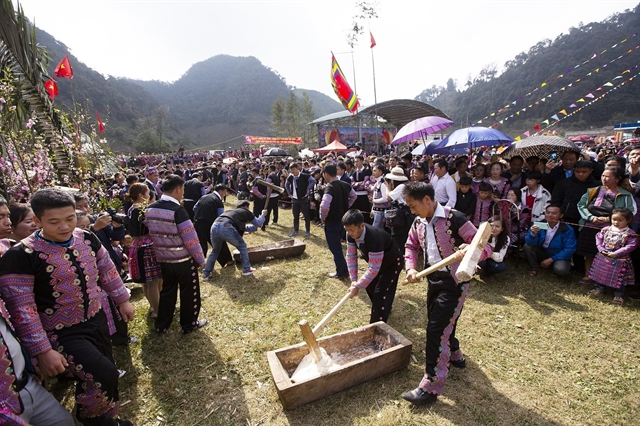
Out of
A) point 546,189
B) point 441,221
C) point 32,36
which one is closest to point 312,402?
point 441,221

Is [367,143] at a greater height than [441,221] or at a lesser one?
greater

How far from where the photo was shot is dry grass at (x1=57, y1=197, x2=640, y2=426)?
9.08 ft

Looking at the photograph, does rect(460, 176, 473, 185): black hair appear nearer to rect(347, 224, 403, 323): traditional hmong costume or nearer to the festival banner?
rect(347, 224, 403, 323): traditional hmong costume

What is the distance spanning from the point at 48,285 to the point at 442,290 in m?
3.01

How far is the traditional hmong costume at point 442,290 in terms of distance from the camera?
2.74 metres

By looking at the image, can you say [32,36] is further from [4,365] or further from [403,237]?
[403,237]

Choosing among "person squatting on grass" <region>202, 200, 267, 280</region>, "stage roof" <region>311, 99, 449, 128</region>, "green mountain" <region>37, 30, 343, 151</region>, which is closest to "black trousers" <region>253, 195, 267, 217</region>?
"person squatting on grass" <region>202, 200, 267, 280</region>

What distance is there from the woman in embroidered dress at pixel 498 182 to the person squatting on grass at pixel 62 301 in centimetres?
609

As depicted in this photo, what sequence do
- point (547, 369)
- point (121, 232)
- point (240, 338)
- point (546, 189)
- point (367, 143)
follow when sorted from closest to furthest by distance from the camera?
1. point (547, 369)
2. point (240, 338)
3. point (121, 232)
4. point (546, 189)
5. point (367, 143)

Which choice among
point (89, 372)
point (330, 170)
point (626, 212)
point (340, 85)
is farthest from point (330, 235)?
point (340, 85)

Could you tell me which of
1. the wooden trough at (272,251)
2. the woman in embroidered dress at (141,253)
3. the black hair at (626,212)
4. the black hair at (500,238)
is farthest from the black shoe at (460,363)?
the wooden trough at (272,251)

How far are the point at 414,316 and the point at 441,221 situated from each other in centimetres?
202

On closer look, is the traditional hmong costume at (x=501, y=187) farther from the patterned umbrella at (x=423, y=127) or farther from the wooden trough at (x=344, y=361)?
the wooden trough at (x=344, y=361)

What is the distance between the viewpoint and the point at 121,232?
482cm
